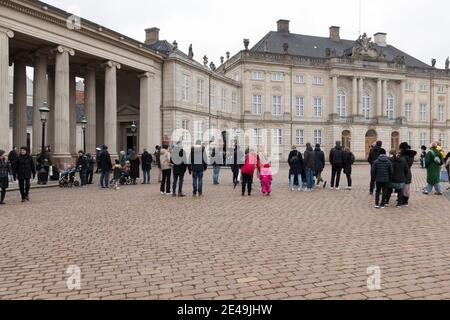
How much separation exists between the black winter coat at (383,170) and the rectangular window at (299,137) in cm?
4070

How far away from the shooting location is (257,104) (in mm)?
50156

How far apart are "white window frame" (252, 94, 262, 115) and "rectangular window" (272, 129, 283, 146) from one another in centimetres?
316

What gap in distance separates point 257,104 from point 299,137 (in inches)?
287

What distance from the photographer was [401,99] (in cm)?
5612

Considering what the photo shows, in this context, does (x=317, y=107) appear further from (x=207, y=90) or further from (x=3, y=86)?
(x=3, y=86)

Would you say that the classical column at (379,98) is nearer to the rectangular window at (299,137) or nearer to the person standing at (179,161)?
the rectangular window at (299,137)

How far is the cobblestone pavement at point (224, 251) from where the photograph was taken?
466 cm

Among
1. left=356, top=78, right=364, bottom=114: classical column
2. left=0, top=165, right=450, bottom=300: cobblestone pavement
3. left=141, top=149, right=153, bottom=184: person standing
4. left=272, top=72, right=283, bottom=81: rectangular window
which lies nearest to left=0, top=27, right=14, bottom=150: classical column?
left=141, top=149, right=153, bottom=184: person standing

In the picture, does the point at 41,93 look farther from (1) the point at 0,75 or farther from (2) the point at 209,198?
(2) the point at 209,198

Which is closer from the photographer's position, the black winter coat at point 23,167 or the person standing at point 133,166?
the black winter coat at point 23,167

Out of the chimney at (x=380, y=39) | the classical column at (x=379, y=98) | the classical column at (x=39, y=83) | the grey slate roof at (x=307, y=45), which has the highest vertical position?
the chimney at (x=380, y=39)

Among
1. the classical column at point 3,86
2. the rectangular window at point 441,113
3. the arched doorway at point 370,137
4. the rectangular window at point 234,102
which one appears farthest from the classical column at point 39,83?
the rectangular window at point 441,113
